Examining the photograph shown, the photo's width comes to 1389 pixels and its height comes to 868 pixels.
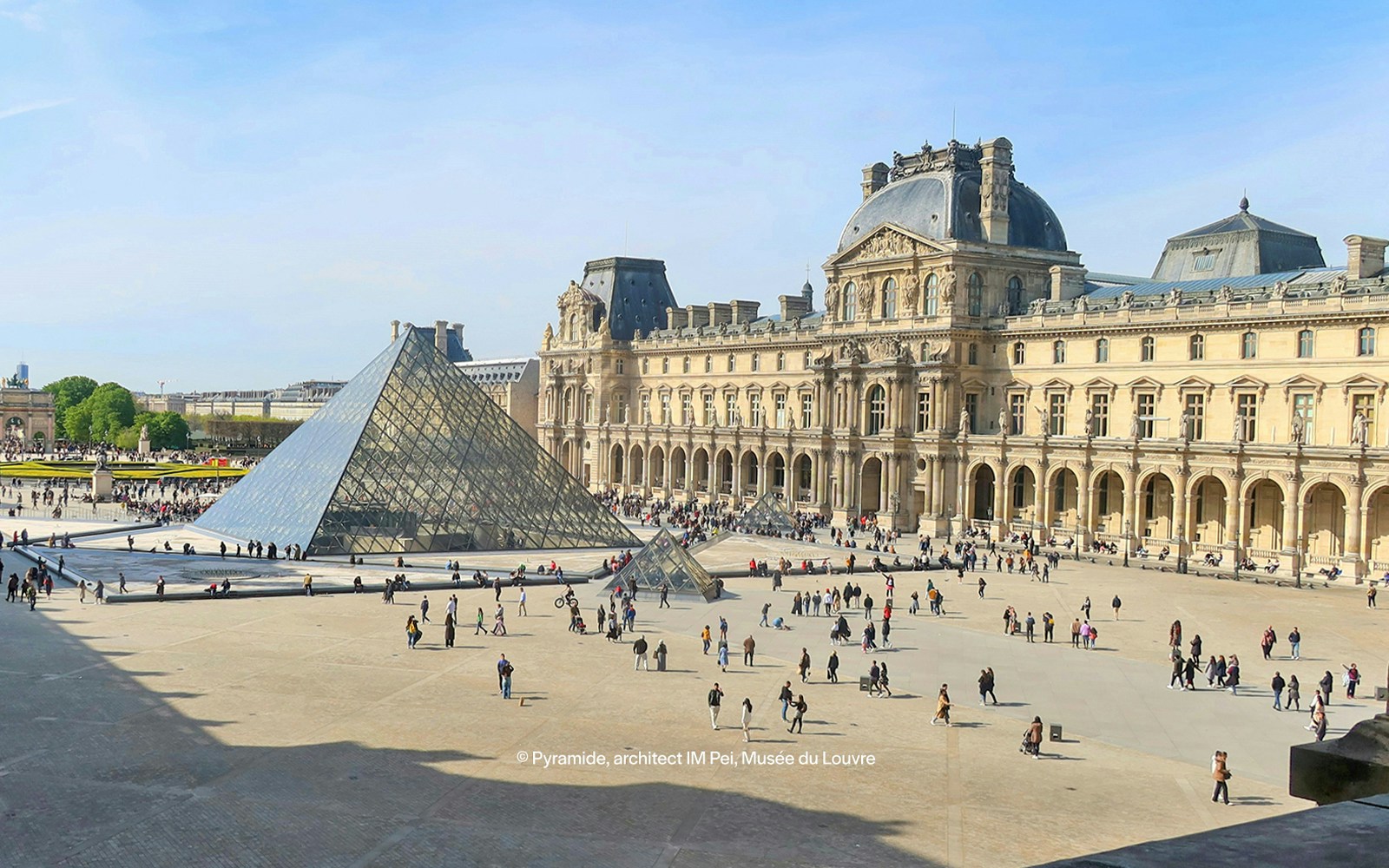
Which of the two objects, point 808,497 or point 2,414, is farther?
point 2,414

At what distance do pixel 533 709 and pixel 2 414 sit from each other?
14165cm

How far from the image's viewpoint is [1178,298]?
50281mm

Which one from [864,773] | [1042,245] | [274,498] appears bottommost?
[864,773]

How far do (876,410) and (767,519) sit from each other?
941cm

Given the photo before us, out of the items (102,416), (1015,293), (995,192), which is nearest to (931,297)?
(1015,293)

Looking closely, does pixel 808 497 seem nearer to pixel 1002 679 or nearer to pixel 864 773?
pixel 1002 679

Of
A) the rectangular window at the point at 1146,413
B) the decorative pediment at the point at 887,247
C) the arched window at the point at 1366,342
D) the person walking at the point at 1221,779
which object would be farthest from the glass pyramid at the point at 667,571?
the decorative pediment at the point at 887,247

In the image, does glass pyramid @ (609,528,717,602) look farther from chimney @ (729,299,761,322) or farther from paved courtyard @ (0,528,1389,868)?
chimney @ (729,299,761,322)

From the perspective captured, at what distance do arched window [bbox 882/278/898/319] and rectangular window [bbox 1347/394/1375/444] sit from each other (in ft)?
73.5

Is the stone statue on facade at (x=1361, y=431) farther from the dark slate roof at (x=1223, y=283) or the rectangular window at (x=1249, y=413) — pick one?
the dark slate roof at (x=1223, y=283)

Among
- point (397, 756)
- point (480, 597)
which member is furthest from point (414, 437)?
point (397, 756)

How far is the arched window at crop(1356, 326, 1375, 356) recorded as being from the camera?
43688 millimetres

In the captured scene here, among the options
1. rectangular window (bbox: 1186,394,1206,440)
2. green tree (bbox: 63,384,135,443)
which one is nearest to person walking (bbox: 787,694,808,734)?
rectangular window (bbox: 1186,394,1206,440)

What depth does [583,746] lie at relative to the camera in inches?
771
